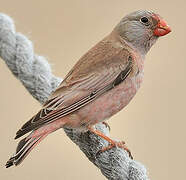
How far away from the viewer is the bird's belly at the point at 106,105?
384 centimetres

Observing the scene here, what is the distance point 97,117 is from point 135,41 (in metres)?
0.64

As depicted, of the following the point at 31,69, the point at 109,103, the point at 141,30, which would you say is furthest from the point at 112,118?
the point at 31,69

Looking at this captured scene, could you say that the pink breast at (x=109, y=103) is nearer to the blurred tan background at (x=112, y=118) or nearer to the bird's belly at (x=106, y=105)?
the bird's belly at (x=106, y=105)

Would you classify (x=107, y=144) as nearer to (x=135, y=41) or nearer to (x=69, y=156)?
(x=135, y=41)

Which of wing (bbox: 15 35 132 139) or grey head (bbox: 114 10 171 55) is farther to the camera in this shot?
grey head (bbox: 114 10 171 55)

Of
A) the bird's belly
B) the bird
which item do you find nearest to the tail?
the bird

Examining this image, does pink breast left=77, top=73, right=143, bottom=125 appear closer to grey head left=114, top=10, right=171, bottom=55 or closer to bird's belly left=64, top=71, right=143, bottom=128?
bird's belly left=64, top=71, right=143, bottom=128

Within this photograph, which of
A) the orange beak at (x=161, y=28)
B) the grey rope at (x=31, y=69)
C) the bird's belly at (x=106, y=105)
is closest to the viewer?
the grey rope at (x=31, y=69)

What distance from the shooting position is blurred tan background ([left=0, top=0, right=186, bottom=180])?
529 centimetres

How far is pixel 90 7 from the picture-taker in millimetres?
5816

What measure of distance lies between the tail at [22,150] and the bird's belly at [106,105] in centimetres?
26

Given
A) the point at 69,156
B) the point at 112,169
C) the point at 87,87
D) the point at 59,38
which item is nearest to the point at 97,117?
the point at 87,87

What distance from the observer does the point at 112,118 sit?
5258 millimetres

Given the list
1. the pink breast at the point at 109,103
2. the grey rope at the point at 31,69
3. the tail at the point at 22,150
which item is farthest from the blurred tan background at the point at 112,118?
the tail at the point at 22,150
